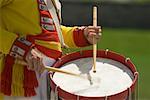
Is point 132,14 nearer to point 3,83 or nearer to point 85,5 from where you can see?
point 85,5

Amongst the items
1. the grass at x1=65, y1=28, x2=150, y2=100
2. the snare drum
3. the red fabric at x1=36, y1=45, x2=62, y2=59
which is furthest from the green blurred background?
the red fabric at x1=36, y1=45, x2=62, y2=59

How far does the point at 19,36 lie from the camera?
5.87ft

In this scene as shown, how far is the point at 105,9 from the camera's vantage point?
14.0 feet

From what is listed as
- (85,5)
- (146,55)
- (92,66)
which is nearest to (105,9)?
(85,5)

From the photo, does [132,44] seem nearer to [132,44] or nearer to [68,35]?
[132,44]

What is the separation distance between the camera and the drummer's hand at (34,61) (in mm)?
1746

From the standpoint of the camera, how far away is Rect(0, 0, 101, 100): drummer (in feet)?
5.81

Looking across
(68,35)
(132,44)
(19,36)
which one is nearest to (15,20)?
(19,36)

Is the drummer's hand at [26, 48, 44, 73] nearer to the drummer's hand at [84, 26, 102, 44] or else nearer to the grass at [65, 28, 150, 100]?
the drummer's hand at [84, 26, 102, 44]

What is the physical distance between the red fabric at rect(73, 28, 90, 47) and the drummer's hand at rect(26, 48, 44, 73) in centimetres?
23

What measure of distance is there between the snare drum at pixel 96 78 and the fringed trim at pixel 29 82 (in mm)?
62

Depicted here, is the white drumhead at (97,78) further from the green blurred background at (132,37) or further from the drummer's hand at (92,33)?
the green blurred background at (132,37)

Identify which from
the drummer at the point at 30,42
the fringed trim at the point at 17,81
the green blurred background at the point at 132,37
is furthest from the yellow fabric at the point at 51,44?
the green blurred background at the point at 132,37

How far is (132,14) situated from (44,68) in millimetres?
2571
